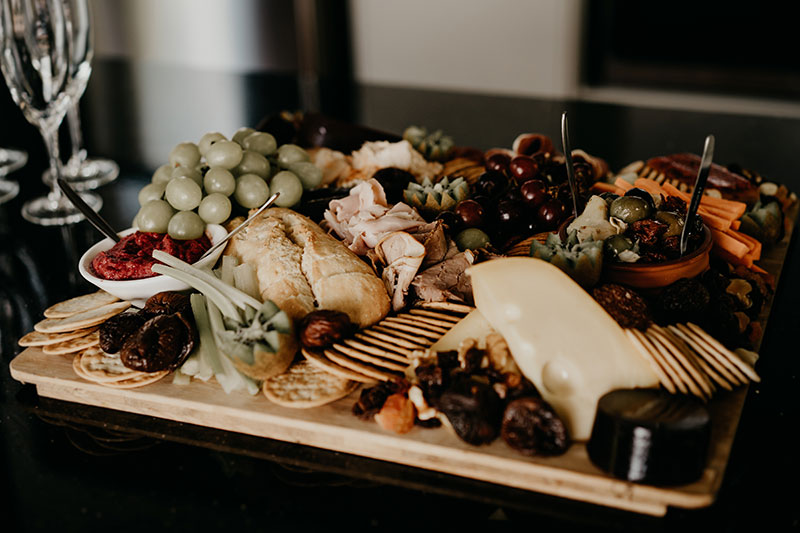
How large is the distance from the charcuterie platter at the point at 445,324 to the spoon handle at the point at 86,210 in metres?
0.07

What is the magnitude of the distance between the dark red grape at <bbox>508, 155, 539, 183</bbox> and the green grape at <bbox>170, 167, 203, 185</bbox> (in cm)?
47

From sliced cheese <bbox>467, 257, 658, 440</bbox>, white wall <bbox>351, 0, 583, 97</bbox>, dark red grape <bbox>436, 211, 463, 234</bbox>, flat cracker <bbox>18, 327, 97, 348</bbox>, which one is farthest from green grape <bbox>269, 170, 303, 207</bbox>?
white wall <bbox>351, 0, 583, 97</bbox>

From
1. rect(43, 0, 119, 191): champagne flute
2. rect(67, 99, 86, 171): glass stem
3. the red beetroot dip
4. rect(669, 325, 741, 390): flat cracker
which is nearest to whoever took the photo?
rect(669, 325, 741, 390): flat cracker

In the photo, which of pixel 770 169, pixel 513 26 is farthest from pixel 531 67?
pixel 770 169

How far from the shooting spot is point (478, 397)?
0.79 metres

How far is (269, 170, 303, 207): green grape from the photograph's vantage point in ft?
3.98

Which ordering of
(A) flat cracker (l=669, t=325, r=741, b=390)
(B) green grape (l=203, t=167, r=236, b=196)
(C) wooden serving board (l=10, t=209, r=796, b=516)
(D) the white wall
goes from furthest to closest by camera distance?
(D) the white wall → (B) green grape (l=203, t=167, r=236, b=196) → (A) flat cracker (l=669, t=325, r=741, b=390) → (C) wooden serving board (l=10, t=209, r=796, b=516)

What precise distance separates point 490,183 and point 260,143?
14.5 inches

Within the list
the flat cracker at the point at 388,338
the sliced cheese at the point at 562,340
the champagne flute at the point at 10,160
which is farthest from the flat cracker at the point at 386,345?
the champagne flute at the point at 10,160

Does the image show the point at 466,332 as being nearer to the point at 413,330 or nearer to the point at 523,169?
the point at 413,330

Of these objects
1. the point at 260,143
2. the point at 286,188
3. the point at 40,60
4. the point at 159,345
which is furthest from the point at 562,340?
the point at 40,60

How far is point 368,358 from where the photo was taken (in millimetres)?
893

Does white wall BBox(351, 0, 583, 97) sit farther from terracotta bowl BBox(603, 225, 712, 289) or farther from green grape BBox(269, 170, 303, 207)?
terracotta bowl BBox(603, 225, 712, 289)

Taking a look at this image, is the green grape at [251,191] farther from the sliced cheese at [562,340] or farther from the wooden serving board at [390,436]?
the sliced cheese at [562,340]
